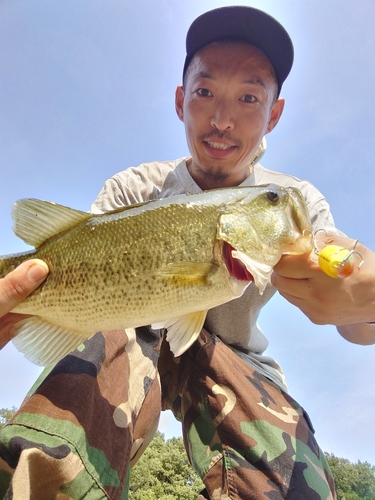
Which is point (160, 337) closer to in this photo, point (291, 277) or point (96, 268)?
point (96, 268)

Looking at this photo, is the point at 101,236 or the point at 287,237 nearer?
the point at 287,237

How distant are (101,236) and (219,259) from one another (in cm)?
68

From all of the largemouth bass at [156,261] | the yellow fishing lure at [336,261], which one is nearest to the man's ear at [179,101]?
the largemouth bass at [156,261]

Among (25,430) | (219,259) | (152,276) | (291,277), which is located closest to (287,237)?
(291,277)

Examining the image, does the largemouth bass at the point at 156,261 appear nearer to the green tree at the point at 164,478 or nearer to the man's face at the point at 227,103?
the man's face at the point at 227,103

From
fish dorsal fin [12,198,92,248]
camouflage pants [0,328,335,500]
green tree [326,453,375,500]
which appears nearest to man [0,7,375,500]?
camouflage pants [0,328,335,500]

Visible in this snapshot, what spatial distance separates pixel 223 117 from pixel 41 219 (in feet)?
6.10

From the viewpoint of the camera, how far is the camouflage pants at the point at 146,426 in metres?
1.59

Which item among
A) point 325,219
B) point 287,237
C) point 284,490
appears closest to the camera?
point 287,237

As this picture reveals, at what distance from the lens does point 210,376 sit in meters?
2.62

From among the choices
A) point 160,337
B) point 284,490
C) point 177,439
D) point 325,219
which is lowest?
point 177,439

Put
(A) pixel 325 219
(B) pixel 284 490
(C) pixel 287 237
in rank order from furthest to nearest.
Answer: (A) pixel 325 219
(B) pixel 284 490
(C) pixel 287 237

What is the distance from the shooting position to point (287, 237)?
171 cm

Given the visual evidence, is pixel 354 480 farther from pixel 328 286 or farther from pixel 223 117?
pixel 223 117
